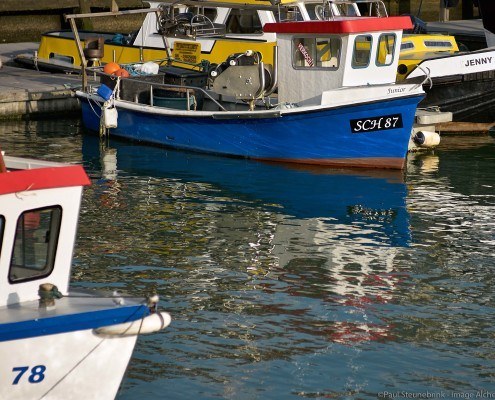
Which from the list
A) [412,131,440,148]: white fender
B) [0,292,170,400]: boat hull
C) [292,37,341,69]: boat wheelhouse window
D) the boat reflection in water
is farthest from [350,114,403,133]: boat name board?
[0,292,170,400]: boat hull

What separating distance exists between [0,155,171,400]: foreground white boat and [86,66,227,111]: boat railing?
1072 centimetres

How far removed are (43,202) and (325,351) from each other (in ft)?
10.2

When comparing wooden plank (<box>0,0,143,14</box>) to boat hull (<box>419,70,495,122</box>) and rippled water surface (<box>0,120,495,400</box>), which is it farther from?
boat hull (<box>419,70,495,122</box>)

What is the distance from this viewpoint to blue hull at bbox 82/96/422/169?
17672mm

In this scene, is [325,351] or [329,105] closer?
[325,351]

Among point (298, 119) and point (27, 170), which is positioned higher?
point (27, 170)

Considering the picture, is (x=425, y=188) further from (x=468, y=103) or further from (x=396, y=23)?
(x=468, y=103)

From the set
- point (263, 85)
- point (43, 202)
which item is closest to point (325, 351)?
point (43, 202)

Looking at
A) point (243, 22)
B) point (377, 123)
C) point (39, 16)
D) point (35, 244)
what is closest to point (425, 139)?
point (377, 123)

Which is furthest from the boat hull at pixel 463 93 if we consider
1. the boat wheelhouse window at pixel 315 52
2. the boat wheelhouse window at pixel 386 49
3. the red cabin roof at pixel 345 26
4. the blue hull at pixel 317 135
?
the blue hull at pixel 317 135

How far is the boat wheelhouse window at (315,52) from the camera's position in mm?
18328

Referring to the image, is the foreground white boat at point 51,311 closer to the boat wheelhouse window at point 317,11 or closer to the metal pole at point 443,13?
the boat wheelhouse window at point 317,11

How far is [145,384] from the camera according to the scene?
924 centimetres

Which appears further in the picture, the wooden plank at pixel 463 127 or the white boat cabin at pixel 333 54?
the wooden plank at pixel 463 127
